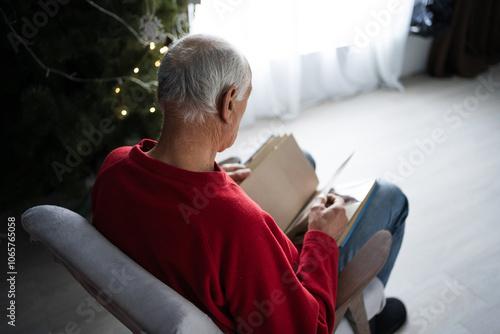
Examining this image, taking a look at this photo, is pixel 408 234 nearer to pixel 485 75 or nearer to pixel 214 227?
pixel 214 227

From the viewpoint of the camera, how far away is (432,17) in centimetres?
301

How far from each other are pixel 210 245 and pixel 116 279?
17 cm

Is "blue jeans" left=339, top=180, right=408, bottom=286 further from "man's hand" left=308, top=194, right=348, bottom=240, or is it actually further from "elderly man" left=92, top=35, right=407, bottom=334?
"elderly man" left=92, top=35, right=407, bottom=334

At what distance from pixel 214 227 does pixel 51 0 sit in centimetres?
124

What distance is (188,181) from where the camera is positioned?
807 millimetres

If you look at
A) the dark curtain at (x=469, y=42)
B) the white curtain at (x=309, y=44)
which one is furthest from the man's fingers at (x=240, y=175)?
the dark curtain at (x=469, y=42)

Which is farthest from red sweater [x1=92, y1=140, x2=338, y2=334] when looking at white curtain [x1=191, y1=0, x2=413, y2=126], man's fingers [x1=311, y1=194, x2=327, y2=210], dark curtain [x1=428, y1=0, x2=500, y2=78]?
dark curtain [x1=428, y1=0, x2=500, y2=78]

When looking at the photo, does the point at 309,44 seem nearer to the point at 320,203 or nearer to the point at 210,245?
the point at 320,203

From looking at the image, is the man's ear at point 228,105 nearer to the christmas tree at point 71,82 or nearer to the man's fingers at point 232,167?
the man's fingers at point 232,167

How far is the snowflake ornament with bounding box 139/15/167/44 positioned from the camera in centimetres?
166

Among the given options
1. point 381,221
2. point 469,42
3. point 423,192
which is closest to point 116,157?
point 381,221

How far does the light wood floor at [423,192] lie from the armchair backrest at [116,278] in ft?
2.80

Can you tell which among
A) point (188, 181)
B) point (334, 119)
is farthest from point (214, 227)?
point (334, 119)

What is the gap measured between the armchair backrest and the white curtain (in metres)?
1.80
